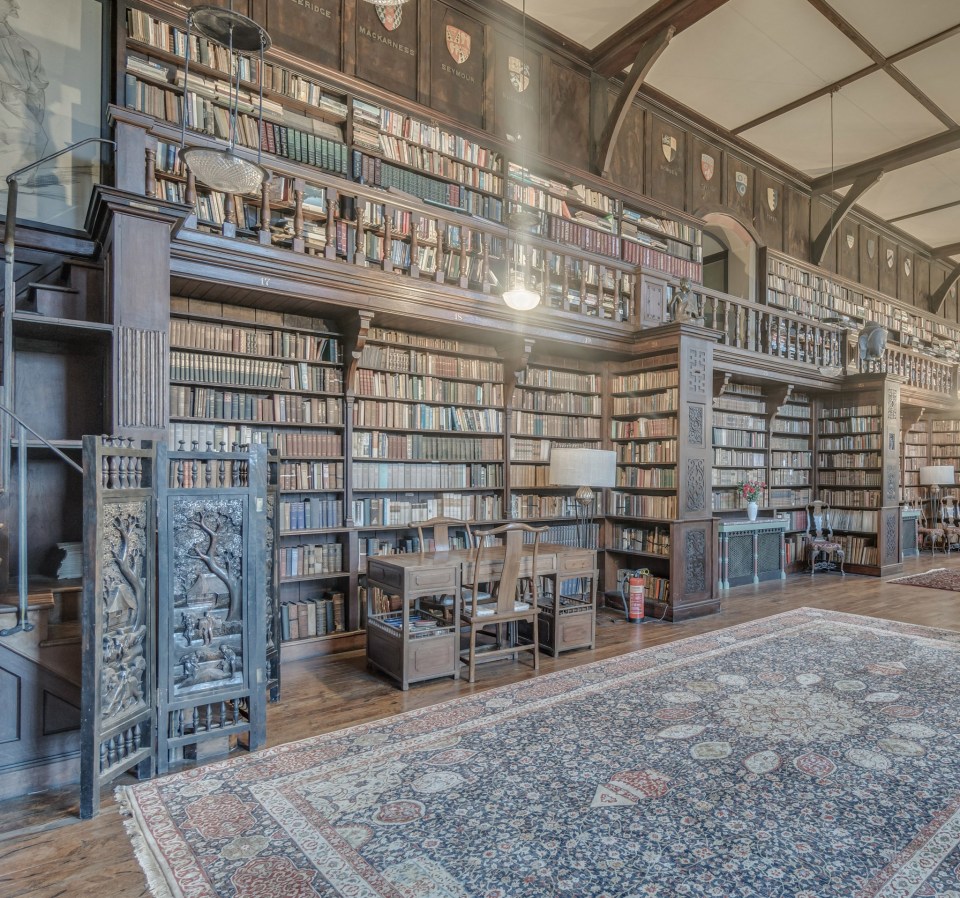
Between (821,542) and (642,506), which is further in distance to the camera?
(821,542)

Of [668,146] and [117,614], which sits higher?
[668,146]

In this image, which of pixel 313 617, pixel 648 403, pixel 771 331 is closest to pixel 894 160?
pixel 771 331

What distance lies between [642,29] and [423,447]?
16.6 ft

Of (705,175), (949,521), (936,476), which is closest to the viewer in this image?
(705,175)

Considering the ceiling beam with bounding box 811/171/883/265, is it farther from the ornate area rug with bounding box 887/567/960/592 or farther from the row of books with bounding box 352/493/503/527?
the row of books with bounding box 352/493/503/527

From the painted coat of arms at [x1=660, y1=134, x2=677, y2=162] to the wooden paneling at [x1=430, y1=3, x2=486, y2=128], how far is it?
2.85 metres

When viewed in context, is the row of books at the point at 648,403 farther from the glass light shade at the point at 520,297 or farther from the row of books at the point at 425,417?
the glass light shade at the point at 520,297

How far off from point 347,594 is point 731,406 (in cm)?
553

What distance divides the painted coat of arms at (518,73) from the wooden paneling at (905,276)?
943cm

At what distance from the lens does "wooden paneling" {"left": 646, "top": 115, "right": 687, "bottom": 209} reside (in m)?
7.84

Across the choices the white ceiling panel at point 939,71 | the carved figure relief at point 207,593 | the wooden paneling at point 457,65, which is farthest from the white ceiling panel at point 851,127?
the carved figure relief at point 207,593

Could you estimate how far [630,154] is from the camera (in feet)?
24.9

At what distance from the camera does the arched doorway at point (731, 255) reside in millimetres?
9008

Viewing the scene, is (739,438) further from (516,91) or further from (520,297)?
(516,91)
